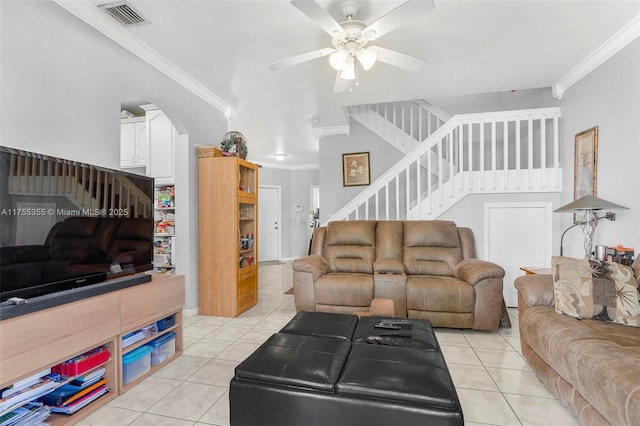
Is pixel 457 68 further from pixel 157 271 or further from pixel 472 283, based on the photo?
pixel 157 271

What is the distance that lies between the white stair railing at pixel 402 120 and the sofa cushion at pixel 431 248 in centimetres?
184

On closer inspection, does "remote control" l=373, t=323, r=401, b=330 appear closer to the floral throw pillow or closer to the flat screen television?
the floral throw pillow

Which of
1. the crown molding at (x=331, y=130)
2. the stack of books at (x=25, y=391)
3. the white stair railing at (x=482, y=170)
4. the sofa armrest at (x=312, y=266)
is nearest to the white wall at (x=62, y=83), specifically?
the stack of books at (x=25, y=391)

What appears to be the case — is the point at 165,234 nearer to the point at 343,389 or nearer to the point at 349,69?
the point at 349,69

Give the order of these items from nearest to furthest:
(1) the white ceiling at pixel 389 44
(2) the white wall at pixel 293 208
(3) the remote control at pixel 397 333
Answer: (3) the remote control at pixel 397 333, (1) the white ceiling at pixel 389 44, (2) the white wall at pixel 293 208

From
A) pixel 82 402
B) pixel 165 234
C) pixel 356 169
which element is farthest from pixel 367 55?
pixel 356 169

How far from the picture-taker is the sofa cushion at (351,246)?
3436 mm

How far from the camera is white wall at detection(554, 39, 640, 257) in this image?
235cm

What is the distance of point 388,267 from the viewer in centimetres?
316

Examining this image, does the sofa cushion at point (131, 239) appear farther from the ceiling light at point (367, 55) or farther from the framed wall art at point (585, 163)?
the framed wall art at point (585, 163)

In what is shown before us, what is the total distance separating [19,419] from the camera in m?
1.43

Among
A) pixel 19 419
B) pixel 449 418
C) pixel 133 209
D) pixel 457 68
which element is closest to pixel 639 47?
pixel 457 68

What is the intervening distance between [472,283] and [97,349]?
2925mm

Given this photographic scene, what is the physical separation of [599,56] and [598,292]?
2.18 meters
